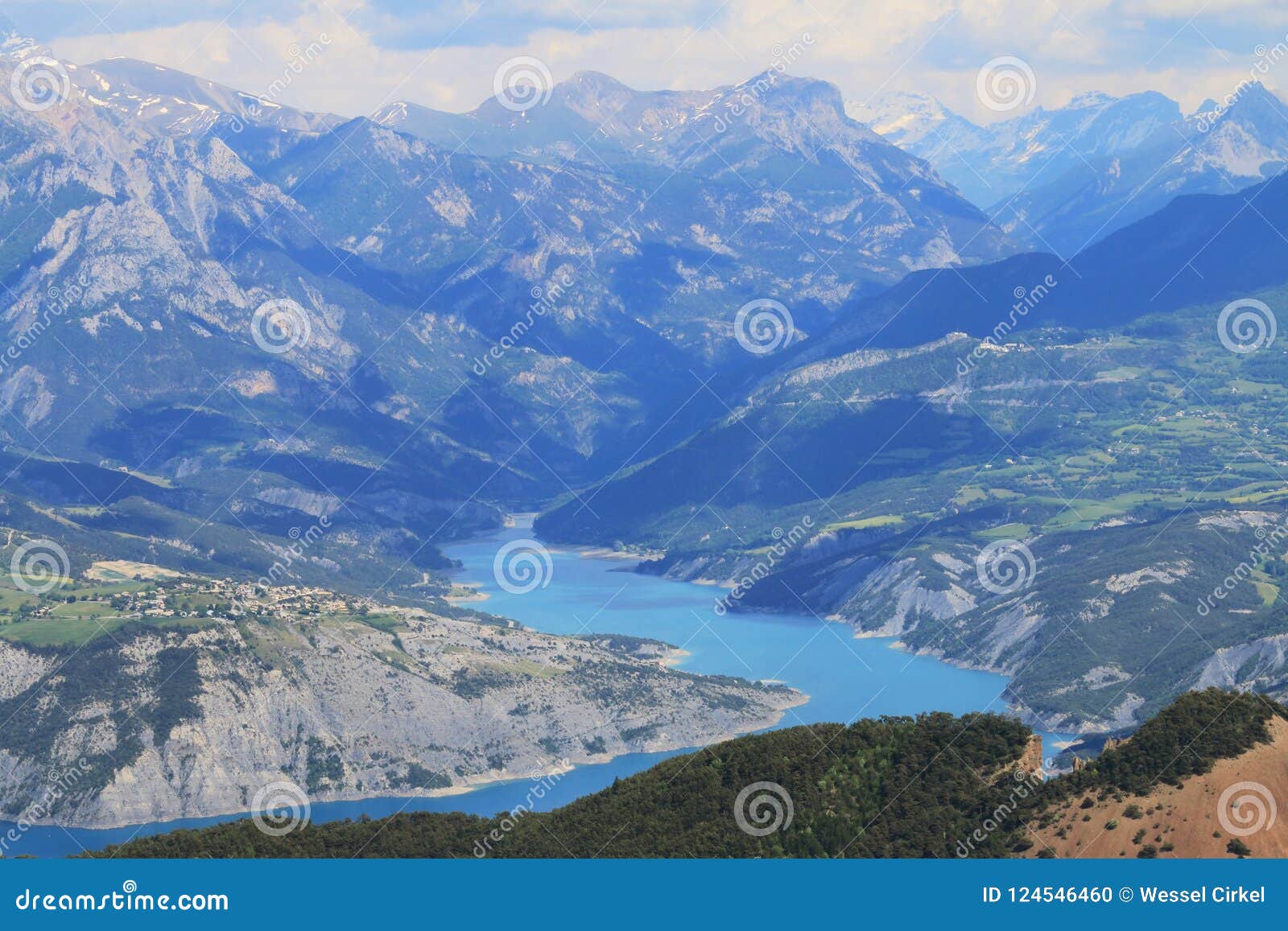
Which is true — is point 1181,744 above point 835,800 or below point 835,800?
below

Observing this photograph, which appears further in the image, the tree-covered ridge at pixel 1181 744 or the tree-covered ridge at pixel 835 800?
the tree-covered ridge at pixel 835 800

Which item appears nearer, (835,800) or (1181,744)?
(1181,744)

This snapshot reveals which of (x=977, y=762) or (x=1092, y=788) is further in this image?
(x=977, y=762)

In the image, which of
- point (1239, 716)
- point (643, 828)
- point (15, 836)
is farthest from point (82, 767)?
point (1239, 716)

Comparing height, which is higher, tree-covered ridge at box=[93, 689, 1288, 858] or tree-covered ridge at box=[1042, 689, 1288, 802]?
tree-covered ridge at box=[93, 689, 1288, 858]

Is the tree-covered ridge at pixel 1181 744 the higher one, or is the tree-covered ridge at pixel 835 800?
the tree-covered ridge at pixel 835 800

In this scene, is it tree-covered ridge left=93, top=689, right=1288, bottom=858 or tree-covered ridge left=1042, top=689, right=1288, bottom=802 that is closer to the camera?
tree-covered ridge left=1042, top=689, right=1288, bottom=802

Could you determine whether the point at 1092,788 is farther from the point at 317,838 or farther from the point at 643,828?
the point at 317,838

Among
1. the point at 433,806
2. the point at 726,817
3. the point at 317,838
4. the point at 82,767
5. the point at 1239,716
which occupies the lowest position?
the point at 1239,716
